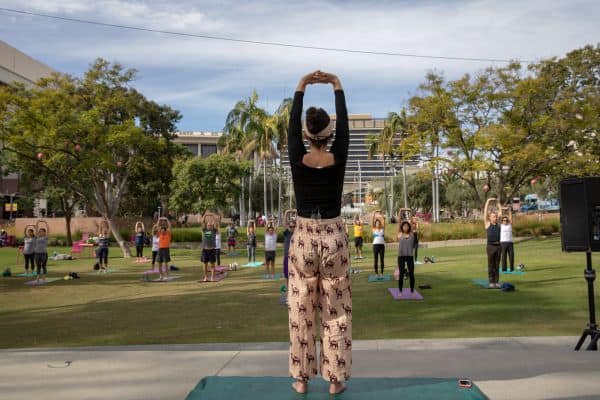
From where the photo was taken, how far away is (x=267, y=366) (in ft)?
17.4

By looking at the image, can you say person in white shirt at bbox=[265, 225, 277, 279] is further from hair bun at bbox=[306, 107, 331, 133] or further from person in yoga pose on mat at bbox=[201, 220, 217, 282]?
hair bun at bbox=[306, 107, 331, 133]

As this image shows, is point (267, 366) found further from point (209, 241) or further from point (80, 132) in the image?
point (80, 132)

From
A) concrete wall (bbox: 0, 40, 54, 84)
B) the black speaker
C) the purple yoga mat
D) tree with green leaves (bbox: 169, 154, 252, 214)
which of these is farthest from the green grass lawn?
concrete wall (bbox: 0, 40, 54, 84)

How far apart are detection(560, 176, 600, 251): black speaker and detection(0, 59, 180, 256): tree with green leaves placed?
20921 mm

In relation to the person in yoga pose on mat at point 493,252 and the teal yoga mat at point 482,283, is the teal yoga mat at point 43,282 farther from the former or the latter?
the person in yoga pose on mat at point 493,252

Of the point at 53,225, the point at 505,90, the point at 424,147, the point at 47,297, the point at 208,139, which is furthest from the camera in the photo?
the point at 208,139

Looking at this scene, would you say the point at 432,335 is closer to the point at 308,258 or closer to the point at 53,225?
the point at 308,258

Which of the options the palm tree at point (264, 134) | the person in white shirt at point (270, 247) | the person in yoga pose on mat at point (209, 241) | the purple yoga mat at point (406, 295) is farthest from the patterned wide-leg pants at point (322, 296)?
the palm tree at point (264, 134)

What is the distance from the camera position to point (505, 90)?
2991 centimetres

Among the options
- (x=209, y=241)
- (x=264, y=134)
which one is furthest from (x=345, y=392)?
(x=264, y=134)

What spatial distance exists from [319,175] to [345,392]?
1.67m

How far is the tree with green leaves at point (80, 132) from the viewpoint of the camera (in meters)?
22.2

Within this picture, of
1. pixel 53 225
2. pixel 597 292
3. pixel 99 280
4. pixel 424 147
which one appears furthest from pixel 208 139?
pixel 597 292

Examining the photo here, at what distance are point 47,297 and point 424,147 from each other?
24.0 m
